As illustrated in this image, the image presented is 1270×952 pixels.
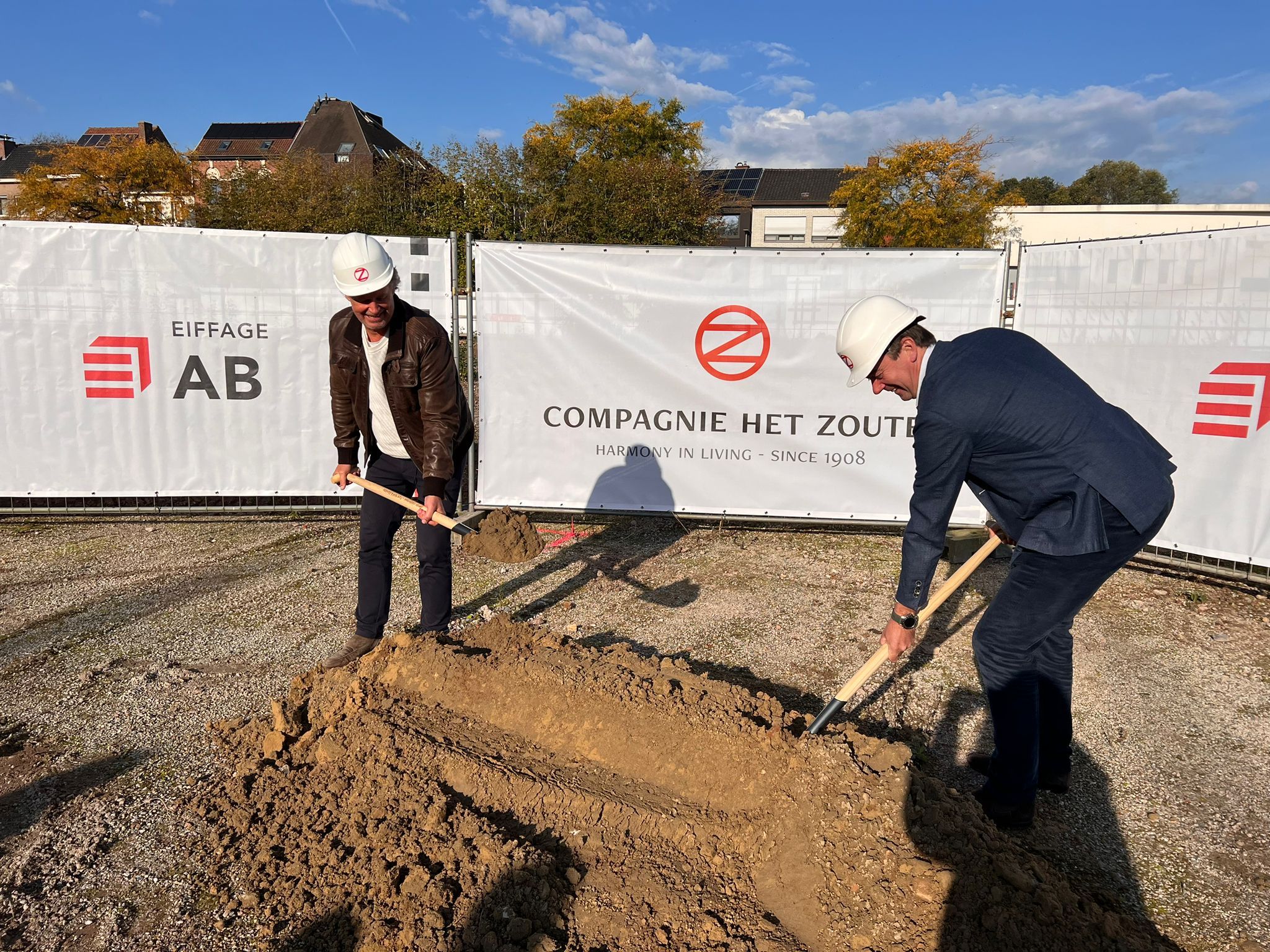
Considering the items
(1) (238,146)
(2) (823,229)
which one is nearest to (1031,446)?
(2) (823,229)

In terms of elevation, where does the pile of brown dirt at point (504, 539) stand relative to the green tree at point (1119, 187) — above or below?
below

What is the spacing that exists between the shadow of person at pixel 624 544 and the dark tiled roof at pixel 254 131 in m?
69.0

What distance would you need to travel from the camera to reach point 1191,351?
5.88 meters

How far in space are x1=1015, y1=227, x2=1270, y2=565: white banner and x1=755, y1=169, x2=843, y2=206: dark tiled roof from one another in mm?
49031

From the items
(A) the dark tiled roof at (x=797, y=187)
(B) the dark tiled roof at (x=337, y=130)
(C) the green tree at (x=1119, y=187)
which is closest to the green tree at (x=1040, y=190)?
(C) the green tree at (x=1119, y=187)

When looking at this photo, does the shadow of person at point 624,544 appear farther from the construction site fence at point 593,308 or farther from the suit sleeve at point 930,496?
the suit sleeve at point 930,496

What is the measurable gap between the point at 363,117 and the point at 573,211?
129ft

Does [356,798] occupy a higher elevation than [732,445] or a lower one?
lower

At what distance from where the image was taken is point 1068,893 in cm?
256

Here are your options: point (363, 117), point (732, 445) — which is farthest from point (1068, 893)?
point (363, 117)

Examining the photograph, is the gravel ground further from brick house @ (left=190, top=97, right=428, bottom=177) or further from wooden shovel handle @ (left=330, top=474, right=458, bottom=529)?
brick house @ (left=190, top=97, right=428, bottom=177)

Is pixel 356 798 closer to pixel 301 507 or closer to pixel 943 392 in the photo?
pixel 943 392

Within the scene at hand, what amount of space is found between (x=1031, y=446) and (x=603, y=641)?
2.96 meters

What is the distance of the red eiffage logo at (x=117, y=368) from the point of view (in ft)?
22.8
